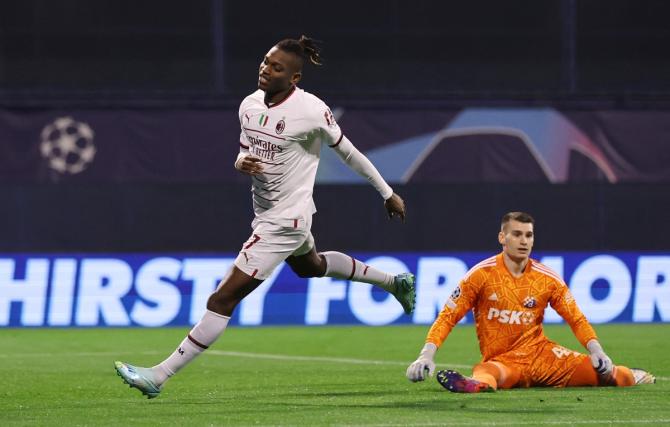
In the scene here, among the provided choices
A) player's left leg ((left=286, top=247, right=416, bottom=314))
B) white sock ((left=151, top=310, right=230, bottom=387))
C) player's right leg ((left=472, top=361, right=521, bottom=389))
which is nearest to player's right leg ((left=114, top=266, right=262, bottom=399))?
white sock ((left=151, top=310, right=230, bottom=387))

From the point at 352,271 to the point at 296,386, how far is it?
0.85 metres

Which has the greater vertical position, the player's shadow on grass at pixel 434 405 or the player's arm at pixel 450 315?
the player's arm at pixel 450 315

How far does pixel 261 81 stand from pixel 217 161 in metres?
9.84

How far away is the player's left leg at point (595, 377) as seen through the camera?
29.5 feet

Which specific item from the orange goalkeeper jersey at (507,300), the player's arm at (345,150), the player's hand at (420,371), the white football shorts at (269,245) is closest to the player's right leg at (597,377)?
the orange goalkeeper jersey at (507,300)

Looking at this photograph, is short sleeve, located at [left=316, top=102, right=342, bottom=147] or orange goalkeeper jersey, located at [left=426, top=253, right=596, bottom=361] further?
orange goalkeeper jersey, located at [left=426, top=253, right=596, bottom=361]

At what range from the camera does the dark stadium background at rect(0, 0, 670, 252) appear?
17891 mm

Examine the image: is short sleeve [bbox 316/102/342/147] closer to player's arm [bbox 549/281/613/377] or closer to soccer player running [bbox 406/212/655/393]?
soccer player running [bbox 406/212/655/393]

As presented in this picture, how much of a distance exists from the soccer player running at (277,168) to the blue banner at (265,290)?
7.81 meters

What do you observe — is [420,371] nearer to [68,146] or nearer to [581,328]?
[581,328]

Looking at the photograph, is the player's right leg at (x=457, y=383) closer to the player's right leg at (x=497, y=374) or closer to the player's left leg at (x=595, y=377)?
the player's right leg at (x=497, y=374)

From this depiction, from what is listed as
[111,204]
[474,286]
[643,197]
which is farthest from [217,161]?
[474,286]

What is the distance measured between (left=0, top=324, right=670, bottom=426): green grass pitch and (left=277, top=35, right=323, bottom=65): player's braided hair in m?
2.02

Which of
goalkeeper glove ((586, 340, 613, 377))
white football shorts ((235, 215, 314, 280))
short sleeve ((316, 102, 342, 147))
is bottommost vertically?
goalkeeper glove ((586, 340, 613, 377))
